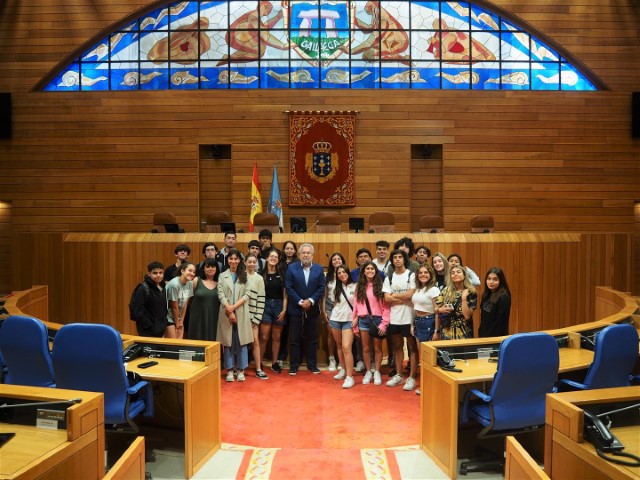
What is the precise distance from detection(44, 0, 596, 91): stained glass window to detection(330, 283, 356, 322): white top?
6366 millimetres

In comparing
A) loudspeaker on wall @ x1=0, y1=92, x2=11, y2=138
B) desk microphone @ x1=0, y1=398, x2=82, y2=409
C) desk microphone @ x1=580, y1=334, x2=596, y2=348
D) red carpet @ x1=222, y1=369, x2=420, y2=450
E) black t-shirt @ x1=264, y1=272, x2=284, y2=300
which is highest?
loudspeaker on wall @ x1=0, y1=92, x2=11, y2=138

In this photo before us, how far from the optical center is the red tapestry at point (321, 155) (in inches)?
458

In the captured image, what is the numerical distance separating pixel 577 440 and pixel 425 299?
3405 millimetres

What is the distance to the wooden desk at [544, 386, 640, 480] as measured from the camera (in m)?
2.21

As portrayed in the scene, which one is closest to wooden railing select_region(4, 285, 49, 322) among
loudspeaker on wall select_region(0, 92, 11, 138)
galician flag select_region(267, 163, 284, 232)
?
galician flag select_region(267, 163, 284, 232)

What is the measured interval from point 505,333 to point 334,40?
26.9 ft

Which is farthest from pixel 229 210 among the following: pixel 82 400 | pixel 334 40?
pixel 82 400

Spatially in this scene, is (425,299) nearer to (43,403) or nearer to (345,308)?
(345,308)

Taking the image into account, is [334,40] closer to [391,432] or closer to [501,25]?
[501,25]

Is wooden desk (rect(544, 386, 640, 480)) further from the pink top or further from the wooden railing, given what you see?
the wooden railing

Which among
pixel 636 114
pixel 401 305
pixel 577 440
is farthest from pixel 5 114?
pixel 577 440

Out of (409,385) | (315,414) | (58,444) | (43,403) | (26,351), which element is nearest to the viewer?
(58,444)

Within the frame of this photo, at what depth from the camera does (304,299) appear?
21.3 feet

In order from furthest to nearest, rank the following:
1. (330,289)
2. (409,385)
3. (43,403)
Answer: (330,289), (409,385), (43,403)
